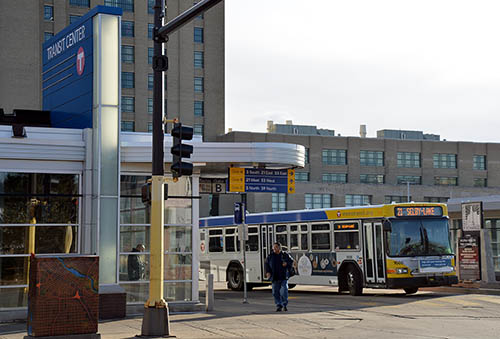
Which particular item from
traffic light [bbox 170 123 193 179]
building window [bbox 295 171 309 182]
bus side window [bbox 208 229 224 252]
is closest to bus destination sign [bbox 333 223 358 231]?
bus side window [bbox 208 229 224 252]

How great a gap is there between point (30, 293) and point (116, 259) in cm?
497

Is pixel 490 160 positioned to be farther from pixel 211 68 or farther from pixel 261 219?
pixel 261 219

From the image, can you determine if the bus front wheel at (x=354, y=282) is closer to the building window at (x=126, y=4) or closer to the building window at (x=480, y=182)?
the building window at (x=126, y=4)

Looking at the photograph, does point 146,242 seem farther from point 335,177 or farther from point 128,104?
point 335,177

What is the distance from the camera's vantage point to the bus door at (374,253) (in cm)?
2542

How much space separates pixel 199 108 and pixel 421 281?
6760cm

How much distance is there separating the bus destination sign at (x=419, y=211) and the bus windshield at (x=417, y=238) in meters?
0.16

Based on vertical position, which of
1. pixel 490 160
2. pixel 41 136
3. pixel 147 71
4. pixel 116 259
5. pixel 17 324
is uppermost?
pixel 147 71

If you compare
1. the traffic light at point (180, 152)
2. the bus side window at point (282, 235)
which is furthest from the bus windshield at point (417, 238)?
the traffic light at point (180, 152)

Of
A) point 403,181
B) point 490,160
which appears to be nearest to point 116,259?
point 403,181

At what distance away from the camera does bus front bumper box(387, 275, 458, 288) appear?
24844 millimetres

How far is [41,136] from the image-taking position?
19.2 meters

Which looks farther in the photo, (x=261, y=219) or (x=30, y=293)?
(x=261, y=219)

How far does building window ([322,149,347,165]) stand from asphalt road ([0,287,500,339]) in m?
70.3
